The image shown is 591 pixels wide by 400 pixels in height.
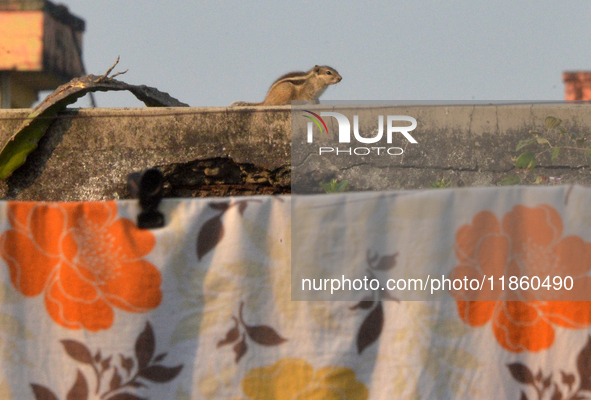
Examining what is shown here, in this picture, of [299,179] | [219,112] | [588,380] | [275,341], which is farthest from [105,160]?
[588,380]

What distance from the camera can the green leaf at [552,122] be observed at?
5.76 ft

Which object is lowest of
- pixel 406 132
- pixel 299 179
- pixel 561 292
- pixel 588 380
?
pixel 588 380

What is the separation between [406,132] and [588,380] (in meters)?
1.18

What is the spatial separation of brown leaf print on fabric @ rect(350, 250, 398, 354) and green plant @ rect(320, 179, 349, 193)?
101 centimetres

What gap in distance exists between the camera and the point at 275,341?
75 centimetres

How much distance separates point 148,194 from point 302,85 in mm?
3958

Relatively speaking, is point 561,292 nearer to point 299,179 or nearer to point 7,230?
point 7,230

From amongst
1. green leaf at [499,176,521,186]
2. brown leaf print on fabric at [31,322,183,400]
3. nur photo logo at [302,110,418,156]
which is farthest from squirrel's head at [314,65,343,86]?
brown leaf print on fabric at [31,322,183,400]

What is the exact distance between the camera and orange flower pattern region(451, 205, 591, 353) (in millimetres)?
771

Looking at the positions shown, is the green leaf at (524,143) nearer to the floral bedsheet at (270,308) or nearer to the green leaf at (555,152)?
the green leaf at (555,152)

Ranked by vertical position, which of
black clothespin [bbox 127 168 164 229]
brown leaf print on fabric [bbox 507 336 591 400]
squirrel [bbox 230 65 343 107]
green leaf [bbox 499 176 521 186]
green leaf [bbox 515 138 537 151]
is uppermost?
squirrel [bbox 230 65 343 107]

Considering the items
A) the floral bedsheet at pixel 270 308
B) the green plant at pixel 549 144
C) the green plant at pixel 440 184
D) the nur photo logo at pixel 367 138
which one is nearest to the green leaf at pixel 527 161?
the green plant at pixel 549 144

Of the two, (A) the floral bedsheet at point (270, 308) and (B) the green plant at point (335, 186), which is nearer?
(A) the floral bedsheet at point (270, 308)

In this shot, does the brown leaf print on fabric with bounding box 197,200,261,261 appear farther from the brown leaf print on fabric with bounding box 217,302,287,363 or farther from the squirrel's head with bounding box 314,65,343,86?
the squirrel's head with bounding box 314,65,343,86
